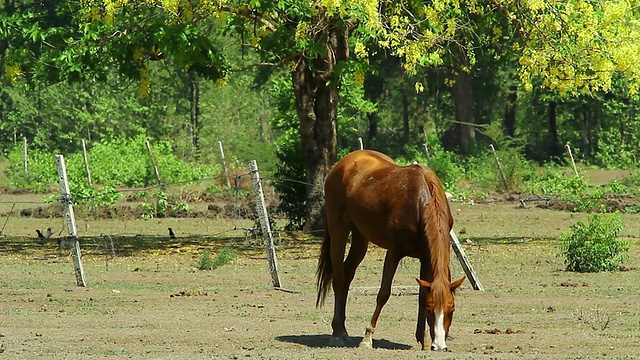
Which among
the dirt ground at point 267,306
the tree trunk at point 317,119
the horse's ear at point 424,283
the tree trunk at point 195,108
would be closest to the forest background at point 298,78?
the tree trunk at point 317,119

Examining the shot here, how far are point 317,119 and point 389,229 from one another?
14897 millimetres

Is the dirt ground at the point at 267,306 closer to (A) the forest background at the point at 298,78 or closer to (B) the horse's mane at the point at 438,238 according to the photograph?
(B) the horse's mane at the point at 438,238

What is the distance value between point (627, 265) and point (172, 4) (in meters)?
9.17

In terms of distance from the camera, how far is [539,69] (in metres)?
24.1

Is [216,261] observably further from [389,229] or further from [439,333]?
[439,333]

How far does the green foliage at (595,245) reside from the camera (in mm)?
19031

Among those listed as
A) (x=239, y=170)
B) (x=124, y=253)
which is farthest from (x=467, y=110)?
(x=124, y=253)

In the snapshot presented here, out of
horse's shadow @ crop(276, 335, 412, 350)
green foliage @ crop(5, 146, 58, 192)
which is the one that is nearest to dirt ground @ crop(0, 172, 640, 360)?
horse's shadow @ crop(276, 335, 412, 350)

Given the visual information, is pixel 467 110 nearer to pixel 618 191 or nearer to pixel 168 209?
pixel 618 191

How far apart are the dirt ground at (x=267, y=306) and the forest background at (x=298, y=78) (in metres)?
3.43

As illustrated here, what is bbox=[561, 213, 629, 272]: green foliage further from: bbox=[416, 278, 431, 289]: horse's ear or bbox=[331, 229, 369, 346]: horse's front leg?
bbox=[416, 278, 431, 289]: horse's ear

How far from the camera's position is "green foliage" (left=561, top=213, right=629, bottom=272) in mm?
19031

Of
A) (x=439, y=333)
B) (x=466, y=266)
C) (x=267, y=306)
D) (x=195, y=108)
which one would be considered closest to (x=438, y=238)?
(x=439, y=333)

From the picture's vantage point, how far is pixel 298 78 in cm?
2567
